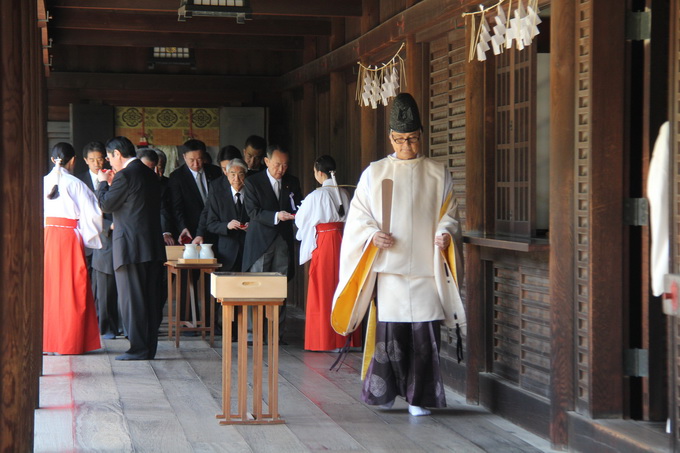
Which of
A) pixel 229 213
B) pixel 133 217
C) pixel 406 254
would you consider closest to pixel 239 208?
pixel 229 213

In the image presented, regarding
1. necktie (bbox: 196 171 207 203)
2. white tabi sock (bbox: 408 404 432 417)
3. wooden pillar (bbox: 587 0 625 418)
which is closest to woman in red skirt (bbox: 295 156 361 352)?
necktie (bbox: 196 171 207 203)

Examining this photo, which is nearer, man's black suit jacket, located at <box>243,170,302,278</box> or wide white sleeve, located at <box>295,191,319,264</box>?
wide white sleeve, located at <box>295,191,319,264</box>

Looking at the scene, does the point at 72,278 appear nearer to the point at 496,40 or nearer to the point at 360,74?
the point at 360,74

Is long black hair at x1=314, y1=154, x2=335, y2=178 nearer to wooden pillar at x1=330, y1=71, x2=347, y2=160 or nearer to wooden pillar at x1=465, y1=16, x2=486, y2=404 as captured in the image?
wooden pillar at x1=330, y1=71, x2=347, y2=160

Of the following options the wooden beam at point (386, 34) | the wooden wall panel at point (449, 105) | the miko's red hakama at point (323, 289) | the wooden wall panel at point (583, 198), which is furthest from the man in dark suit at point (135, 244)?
the wooden wall panel at point (583, 198)

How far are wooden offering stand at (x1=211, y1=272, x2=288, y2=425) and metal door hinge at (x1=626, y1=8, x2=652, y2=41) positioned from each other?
1949 mm

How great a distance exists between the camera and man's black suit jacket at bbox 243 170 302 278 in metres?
7.53

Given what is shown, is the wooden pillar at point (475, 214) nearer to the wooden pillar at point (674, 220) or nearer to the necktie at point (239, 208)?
the wooden pillar at point (674, 220)

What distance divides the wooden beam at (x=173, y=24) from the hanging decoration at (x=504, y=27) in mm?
3879

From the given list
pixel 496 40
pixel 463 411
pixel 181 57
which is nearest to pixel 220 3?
pixel 496 40

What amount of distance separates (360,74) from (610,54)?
3.85 metres

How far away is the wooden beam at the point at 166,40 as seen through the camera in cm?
963

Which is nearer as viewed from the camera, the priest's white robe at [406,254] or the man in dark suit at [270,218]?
the priest's white robe at [406,254]

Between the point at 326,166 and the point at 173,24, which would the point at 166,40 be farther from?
the point at 326,166
